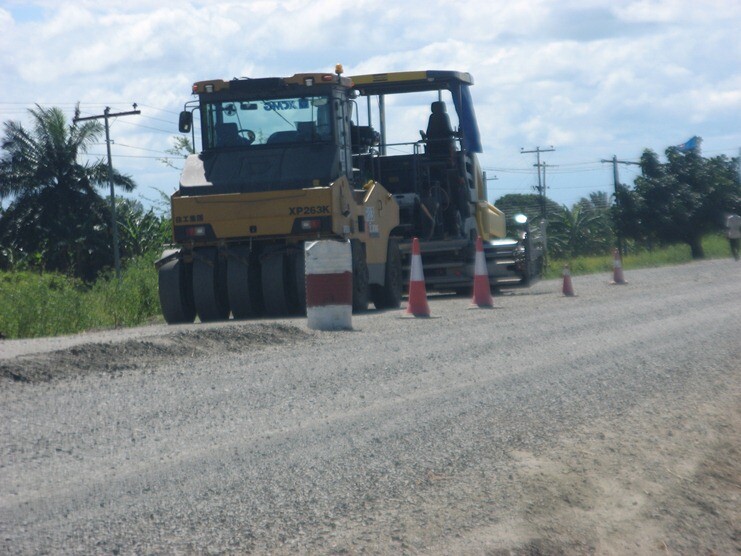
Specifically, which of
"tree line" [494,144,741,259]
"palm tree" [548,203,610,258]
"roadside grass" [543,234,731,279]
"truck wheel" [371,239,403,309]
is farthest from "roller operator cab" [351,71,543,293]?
"palm tree" [548,203,610,258]

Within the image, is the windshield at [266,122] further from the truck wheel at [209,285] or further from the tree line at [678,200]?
the tree line at [678,200]

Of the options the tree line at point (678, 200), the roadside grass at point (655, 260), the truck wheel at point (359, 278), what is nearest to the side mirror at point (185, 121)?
the truck wheel at point (359, 278)

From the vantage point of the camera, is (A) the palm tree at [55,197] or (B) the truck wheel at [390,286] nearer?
(B) the truck wheel at [390,286]

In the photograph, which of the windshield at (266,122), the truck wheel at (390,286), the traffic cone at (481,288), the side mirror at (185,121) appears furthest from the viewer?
the truck wheel at (390,286)

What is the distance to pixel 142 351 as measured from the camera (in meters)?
9.42

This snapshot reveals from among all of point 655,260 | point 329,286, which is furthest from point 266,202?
point 655,260

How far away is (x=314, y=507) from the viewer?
4664 millimetres

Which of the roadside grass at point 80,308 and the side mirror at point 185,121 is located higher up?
the side mirror at point 185,121

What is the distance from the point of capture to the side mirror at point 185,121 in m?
14.6

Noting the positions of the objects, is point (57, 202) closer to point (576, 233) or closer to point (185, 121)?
point (576, 233)

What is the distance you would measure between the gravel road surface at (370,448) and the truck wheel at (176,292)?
3979 mm

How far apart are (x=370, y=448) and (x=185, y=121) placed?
981cm

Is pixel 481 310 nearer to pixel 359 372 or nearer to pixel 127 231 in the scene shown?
pixel 359 372

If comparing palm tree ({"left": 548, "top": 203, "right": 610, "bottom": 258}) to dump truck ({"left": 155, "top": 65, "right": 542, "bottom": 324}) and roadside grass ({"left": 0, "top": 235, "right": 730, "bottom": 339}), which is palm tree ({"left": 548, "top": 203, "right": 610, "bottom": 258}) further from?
dump truck ({"left": 155, "top": 65, "right": 542, "bottom": 324})
